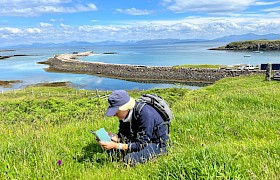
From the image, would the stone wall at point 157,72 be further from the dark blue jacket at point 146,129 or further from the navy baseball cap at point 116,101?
the navy baseball cap at point 116,101

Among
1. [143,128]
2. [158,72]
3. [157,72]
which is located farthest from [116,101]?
[157,72]

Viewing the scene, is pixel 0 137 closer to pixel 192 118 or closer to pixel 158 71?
pixel 192 118

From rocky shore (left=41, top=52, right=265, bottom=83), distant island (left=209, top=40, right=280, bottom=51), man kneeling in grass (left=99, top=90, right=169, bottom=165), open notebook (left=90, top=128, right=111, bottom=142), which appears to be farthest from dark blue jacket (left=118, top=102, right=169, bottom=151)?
distant island (left=209, top=40, right=280, bottom=51)

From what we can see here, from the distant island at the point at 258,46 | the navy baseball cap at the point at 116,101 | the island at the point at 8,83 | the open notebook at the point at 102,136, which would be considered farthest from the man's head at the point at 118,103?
the distant island at the point at 258,46

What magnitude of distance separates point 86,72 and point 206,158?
272 feet

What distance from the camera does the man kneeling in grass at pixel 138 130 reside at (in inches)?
176

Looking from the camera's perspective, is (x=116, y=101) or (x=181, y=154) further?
(x=116, y=101)

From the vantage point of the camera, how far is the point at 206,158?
3303mm

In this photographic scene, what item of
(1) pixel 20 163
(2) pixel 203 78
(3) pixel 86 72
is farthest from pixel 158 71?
(1) pixel 20 163

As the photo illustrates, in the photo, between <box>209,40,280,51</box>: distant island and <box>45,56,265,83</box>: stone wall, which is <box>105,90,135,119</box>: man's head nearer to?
<box>45,56,265,83</box>: stone wall

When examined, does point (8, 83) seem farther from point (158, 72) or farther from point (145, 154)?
point (145, 154)

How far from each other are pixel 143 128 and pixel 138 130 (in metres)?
0.17

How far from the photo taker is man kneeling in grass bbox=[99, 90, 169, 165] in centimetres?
448

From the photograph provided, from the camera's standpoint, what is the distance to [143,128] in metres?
4.59
